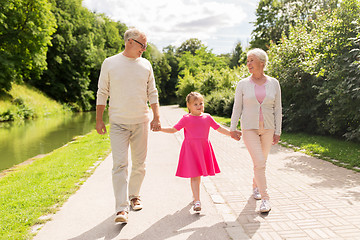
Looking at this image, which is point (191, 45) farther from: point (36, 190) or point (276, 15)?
point (36, 190)

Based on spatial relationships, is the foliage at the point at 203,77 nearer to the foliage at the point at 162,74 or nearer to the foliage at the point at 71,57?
the foliage at the point at 162,74

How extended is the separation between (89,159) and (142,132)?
474 centimetres

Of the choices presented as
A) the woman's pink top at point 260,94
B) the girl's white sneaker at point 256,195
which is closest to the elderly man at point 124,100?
the woman's pink top at point 260,94

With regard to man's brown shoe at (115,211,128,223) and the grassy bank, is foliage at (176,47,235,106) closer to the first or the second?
man's brown shoe at (115,211,128,223)

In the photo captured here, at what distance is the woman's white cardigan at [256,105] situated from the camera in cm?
444

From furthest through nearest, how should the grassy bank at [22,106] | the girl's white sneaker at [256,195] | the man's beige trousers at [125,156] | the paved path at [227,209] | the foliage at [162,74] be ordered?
the foliage at [162,74], the grassy bank at [22,106], the girl's white sneaker at [256,195], the man's beige trousers at [125,156], the paved path at [227,209]

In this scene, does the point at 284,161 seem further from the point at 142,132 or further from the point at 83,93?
the point at 83,93

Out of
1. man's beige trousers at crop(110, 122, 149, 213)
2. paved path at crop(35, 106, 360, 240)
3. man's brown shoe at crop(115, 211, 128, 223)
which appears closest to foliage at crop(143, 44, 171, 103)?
paved path at crop(35, 106, 360, 240)

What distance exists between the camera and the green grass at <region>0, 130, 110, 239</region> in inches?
162

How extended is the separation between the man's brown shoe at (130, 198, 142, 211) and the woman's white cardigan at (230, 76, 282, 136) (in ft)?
5.63

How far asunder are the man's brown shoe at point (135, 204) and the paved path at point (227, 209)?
10 centimetres

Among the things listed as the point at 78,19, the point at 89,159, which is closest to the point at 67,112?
the point at 78,19

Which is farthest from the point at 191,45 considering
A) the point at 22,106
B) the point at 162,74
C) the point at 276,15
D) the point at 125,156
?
the point at 125,156

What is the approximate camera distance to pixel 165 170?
707 cm
